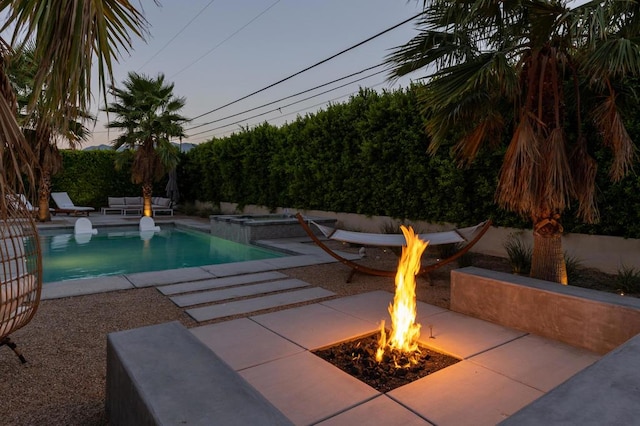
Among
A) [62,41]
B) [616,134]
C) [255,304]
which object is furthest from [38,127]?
[616,134]

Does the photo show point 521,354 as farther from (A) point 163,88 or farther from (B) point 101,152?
(B) point 101,152

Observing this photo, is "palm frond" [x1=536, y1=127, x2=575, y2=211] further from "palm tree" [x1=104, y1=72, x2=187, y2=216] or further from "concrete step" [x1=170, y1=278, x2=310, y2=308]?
"palm tree" [x1=104, y1=72, x2=187, y2=216]

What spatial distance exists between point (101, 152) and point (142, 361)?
60.7 ft

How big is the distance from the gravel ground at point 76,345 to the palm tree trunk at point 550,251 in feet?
3.71

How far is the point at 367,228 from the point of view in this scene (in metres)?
9.67

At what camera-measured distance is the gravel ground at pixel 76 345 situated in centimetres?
223

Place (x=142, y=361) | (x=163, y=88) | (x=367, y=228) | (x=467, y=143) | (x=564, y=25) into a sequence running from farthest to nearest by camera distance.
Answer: (x=163, y=88)
(x=367, y=228)
(x=467, y=143)
(x=564, y=25)
(x=142, y=361)

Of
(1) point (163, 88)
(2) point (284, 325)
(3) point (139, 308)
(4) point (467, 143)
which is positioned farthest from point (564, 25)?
(1) point (163, 88)

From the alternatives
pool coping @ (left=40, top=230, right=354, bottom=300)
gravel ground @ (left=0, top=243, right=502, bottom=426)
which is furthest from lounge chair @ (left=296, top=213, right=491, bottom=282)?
pool coping @ (left=40, top=230, right=354, bottom=300)

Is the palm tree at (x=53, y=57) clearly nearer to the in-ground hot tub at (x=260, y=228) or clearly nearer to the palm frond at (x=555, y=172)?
the palm frond at (x=555, y=172)

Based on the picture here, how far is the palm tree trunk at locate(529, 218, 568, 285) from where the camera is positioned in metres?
4.19

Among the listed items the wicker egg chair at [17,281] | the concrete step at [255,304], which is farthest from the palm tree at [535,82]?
the wicker egg chair at [17,281]

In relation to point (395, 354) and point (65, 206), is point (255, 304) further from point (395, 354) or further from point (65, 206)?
point (65, 206)

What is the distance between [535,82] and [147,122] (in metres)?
13.2
